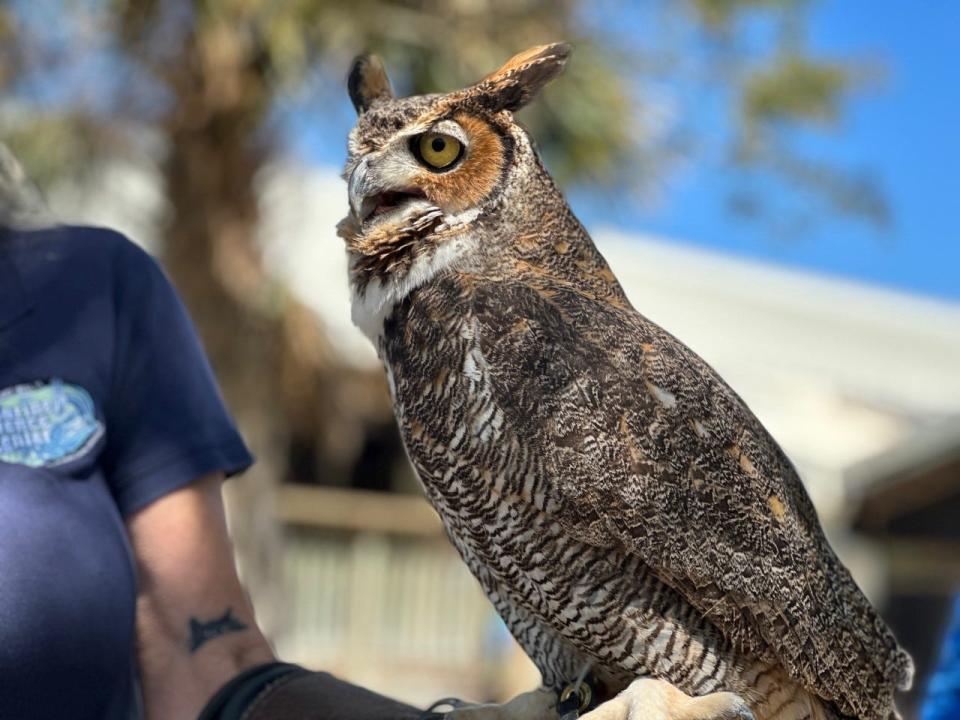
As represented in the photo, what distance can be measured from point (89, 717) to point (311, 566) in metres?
7.93

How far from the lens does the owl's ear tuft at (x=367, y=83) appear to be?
6.39ft

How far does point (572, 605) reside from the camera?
1.68 meters

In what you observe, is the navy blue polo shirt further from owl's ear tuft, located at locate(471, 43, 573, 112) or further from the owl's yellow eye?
owl's ear tuft, located at locate(471, 43, 573, 112)

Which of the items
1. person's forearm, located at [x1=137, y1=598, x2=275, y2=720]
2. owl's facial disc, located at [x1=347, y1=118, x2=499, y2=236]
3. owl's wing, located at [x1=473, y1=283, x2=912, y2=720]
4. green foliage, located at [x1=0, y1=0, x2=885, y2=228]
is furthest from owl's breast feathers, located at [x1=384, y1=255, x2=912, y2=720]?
green foliage, located at [x1=0, y1=0, x2=885, y2=228]

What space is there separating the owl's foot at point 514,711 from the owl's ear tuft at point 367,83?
994mm

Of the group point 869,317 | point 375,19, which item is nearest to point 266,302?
point 375,19

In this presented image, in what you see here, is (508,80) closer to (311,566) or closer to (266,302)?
(266,302)

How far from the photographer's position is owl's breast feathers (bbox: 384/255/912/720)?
5.44 ft

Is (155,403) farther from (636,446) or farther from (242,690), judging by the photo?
(636,446)

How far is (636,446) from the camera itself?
1.69 m

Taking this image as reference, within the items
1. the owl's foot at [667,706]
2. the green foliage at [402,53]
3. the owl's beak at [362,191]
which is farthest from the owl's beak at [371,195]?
the green foliage at [402,53]

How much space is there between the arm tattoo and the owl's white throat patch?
54cm

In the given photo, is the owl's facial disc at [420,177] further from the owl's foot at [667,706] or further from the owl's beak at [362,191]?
the owl's foot at [667,706]

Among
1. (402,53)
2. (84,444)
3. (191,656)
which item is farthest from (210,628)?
(402,53)
